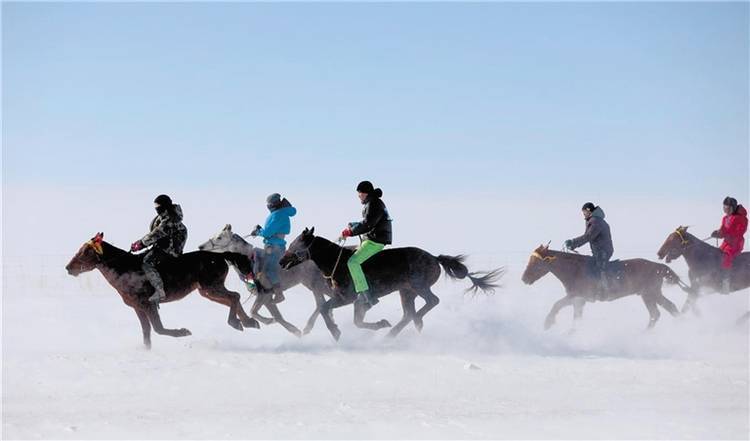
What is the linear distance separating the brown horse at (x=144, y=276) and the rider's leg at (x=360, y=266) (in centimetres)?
189

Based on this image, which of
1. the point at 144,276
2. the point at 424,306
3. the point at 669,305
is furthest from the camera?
the point at 669,305

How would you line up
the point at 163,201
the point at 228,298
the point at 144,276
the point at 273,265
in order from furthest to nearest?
the point at 273,265 < the point at 228,298 < the point at 163,201 < the point at 144,276

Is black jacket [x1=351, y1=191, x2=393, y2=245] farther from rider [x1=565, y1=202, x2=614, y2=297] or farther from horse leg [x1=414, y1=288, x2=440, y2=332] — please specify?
rider [x1=565, y1=202, x2=614, y2=297]

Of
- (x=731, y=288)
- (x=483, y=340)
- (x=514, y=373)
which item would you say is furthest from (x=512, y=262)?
(x=514, y=373)

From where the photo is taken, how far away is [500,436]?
654 cm

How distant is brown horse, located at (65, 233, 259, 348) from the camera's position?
11.0 m

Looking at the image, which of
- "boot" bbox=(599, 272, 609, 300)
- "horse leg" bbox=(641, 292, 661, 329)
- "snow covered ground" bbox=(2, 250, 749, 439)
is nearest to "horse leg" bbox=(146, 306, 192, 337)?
"snow covered ground" bbox=(2, 250, 749, 439)

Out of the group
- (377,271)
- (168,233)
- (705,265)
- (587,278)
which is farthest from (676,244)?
(168,233)

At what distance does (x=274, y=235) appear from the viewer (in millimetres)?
12992

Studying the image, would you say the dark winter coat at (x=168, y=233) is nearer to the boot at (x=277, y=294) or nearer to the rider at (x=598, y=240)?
the boot at (x=277, y=294)

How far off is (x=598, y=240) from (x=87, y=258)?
882 cm

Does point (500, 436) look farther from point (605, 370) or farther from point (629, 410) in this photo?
point (605, 370)

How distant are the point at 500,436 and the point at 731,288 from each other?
10.8m

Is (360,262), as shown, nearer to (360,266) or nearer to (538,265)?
(360,266)
